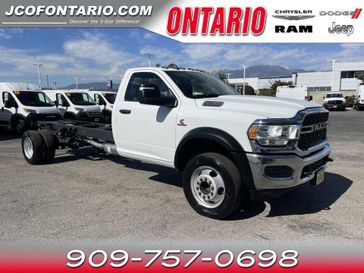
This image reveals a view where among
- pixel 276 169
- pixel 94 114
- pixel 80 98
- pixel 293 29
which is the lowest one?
pixel 94 114

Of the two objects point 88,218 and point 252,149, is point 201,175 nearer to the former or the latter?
point 252,149

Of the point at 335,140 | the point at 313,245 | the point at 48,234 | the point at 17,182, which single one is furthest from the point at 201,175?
the point at 335,140

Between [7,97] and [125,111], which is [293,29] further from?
[125,111]

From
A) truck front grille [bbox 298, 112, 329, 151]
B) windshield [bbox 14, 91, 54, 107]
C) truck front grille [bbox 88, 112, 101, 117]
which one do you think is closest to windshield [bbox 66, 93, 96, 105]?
truck front grille [bbox 88, 112, 101, 117]

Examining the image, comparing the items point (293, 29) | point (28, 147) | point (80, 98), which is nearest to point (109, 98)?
point (80, 98)

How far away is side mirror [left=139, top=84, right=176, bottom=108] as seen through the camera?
4.83m

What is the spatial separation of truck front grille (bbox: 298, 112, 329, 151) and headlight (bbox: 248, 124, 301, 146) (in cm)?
22

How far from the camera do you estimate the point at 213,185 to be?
14.7ft

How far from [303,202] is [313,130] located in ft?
4.32

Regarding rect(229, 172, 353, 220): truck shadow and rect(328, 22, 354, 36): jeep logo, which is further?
rect(328, 22, 354, 36): jeep logo

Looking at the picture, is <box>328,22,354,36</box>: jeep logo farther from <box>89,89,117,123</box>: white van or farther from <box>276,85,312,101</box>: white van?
<box>89,89,117,123</box>: white van

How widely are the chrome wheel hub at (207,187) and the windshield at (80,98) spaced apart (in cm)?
1264

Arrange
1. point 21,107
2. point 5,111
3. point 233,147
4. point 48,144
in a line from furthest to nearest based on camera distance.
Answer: point 5,111 → point 21,107 → point 48,144 → point 233,147

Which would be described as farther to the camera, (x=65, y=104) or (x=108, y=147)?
(x=65, y=104)
